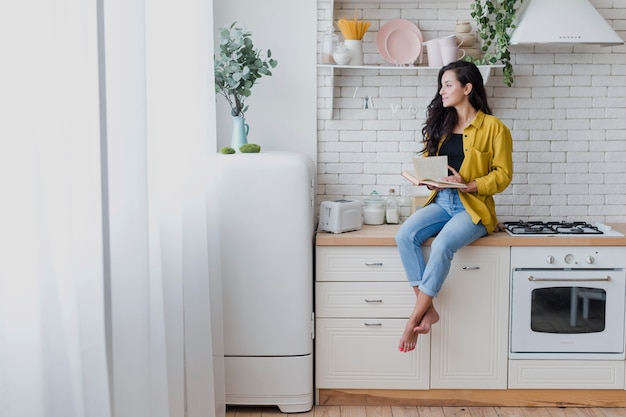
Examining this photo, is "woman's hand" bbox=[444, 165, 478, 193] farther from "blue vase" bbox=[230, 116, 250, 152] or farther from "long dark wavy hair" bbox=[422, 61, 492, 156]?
"blue vase" bbox=[230, 116, 250, 152]

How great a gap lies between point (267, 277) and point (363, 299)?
48 cm

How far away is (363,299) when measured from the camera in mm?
3682

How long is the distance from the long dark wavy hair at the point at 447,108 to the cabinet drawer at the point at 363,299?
721mm

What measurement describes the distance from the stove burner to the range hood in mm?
913

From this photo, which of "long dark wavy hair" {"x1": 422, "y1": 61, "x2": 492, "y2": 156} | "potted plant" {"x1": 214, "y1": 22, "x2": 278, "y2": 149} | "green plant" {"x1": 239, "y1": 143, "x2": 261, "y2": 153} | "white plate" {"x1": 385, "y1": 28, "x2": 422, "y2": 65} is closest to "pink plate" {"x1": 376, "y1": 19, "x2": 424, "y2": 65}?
"white plate" {"x1": 385, "y1": 28, "x2": 422, "y2": 65}

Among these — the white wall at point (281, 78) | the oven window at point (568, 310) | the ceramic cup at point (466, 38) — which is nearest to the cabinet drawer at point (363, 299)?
the oven window at point (568, 310)

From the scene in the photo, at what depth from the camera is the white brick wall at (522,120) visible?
13.4 ft

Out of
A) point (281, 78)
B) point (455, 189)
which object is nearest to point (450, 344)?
point (455, 189)

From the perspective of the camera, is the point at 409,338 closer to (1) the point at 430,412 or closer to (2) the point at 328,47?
(1) the point at 430,412

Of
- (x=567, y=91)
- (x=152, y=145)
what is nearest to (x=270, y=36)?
(x=567, y=91)

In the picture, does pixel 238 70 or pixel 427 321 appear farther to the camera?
pixel 238 70

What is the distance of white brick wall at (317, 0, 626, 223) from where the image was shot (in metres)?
4.09

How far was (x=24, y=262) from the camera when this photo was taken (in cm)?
140

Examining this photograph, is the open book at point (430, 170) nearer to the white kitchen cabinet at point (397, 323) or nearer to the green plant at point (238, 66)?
the white kitchen cabinet at point (397, 323)
